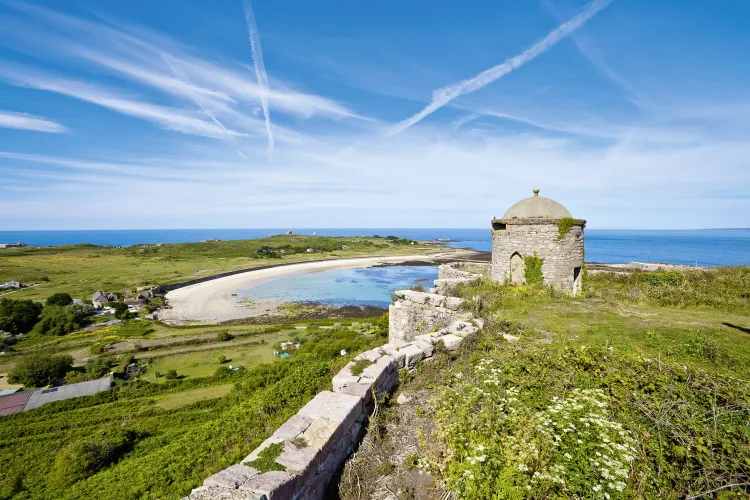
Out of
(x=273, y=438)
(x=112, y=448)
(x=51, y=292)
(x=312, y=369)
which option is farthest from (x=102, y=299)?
(x=273, y=438)

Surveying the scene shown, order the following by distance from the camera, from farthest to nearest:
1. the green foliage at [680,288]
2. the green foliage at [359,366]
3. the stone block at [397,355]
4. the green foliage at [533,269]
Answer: the green foliage at [533,269]
the green foliage at [680,288]
the stone block at [397,355]
the green foliage at [359,366]

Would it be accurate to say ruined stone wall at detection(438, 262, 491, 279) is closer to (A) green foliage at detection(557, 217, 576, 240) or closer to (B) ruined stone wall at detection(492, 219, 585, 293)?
(B) ruined stone wall at detection(492, 219, 585, 293)

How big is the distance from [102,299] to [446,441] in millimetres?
56131

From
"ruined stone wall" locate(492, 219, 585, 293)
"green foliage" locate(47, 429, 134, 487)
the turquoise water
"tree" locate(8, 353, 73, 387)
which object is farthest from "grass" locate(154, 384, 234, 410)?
the turquoise water

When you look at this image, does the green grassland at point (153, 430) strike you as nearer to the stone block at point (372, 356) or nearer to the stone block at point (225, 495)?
the stone block at point (372, 356)

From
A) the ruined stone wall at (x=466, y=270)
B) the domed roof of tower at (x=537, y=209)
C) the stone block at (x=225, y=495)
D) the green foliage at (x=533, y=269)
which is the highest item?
the domed roof of tower at (x=537, y=209)

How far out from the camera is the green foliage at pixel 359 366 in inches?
248

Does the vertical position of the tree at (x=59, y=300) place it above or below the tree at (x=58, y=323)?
above

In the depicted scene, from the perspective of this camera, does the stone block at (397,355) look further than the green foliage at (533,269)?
No

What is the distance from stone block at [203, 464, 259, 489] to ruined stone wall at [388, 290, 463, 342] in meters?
7.89

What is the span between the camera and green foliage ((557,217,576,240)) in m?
13.7

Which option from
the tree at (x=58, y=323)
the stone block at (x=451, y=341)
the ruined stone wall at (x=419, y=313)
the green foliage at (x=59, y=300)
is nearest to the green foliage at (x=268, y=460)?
the stone block at (x=451, y=341)

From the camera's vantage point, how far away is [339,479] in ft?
14.2

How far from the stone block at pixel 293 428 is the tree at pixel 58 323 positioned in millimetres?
43447
